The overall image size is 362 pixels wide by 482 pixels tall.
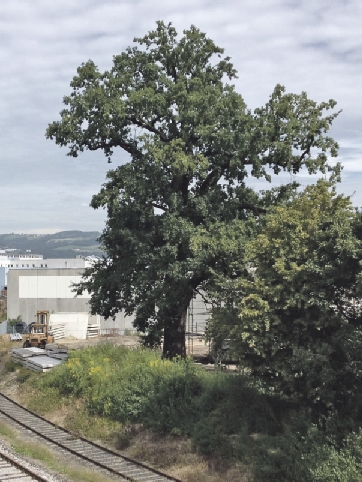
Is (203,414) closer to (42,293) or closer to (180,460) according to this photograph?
(180,460)

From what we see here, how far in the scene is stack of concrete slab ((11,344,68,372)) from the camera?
31.9 metres

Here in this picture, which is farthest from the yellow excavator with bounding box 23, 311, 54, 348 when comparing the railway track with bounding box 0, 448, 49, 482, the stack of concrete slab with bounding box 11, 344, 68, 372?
the railway track with bounding box 0, 448, 49, 482

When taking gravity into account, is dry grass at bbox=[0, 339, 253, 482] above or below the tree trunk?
below

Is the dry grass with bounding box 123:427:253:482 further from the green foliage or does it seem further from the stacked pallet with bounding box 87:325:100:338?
the stacked pallet with bounding box 87:325:100:338

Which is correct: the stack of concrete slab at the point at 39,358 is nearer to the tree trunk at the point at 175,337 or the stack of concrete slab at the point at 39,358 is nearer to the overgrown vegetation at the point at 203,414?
the overgrown vegetation at the point at 203,414

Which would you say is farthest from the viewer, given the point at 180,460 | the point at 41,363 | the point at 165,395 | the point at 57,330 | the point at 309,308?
the point at 57,330

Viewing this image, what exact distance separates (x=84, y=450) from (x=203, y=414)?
14.9ft

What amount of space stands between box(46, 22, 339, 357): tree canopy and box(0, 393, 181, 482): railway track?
714 centimetres

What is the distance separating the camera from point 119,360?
28641mm

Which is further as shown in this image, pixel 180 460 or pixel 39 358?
pixel 39 358

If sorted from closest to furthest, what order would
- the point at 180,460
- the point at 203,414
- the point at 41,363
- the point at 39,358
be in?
the point at 180,460, the point at 203,414, the point at 41,363, the point at 39,358

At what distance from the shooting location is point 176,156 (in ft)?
86.3

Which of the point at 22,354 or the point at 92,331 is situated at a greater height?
the point at 22,354

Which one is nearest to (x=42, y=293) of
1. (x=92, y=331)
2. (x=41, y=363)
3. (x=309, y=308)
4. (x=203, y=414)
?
(x=92, y=331)
